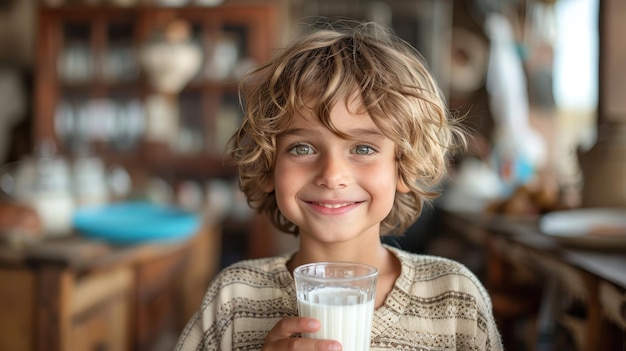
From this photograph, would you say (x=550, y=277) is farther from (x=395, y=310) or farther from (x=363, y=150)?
(x=363, y=150)

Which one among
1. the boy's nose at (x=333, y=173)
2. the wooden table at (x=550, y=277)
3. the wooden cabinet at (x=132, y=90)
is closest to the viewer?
the boy's nose at (x=333, y=173)

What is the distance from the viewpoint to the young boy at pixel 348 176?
112 cm

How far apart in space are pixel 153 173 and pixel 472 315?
14.1 ft

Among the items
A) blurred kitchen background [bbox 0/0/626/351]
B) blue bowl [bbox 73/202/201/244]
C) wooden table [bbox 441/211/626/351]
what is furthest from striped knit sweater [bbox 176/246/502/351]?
blurred kitchen background [bbox 0/0/626/351]

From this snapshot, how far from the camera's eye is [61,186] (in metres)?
2.72

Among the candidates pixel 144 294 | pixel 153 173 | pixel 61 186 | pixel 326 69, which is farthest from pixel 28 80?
pixel 326 69

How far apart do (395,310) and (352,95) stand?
0.41 m

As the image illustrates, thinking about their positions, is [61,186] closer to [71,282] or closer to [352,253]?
[71,282]

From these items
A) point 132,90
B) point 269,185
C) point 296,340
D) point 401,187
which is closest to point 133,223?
point 269,185

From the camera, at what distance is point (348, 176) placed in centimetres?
110

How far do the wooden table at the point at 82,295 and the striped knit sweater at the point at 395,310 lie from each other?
39.6 inches

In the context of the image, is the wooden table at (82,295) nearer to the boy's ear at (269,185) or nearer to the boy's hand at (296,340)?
the boy's ear at (269,185)

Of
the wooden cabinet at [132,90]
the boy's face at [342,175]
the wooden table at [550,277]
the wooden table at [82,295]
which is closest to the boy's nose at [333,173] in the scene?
the boy's face at [342,175]

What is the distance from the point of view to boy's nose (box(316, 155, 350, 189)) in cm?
108
